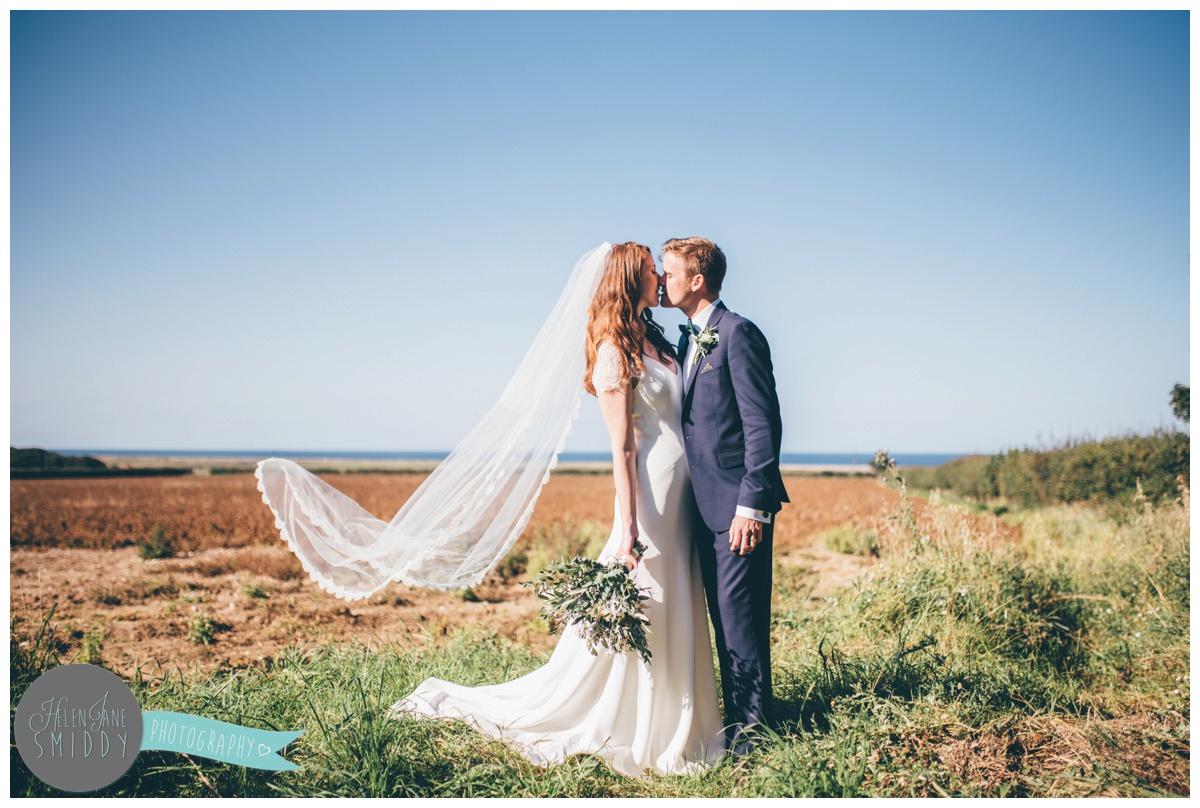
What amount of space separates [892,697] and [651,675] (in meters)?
1.46

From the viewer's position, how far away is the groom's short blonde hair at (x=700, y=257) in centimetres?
367

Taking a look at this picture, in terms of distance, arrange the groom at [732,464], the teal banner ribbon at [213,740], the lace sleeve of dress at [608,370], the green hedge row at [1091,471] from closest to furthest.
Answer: the teal banner ribbon at [213,740]
the groom at [732,464]
the lace sleeve of dress at [608,370]
the green hedge row at [1091,471]

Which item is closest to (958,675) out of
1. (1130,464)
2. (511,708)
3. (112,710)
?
(511,708)

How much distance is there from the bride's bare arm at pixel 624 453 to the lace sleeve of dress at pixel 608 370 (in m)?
0.03

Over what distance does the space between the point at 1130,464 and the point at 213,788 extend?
13.1 meters

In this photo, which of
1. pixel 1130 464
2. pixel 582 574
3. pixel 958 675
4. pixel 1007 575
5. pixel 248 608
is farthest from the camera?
pixel 1130 464

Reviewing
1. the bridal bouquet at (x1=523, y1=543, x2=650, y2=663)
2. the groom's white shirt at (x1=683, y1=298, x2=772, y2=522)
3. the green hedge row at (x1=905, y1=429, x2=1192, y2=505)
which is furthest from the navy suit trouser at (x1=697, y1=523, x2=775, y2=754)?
the green hedge row at (x1=905, y1=429, x2=1192, y2=505)

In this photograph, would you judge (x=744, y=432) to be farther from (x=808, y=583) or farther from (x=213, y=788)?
(x=808, y=583)

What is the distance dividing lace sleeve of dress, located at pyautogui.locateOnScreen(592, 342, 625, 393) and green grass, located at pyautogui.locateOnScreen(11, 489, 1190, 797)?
1828 millimetres

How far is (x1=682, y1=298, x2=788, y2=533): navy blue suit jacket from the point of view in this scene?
11.0 feet

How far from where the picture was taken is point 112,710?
3230mm

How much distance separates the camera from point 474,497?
4.02 meters

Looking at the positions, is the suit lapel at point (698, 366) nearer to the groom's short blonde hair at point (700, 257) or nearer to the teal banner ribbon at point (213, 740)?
the groom's short blonde hair at point (700, 257)

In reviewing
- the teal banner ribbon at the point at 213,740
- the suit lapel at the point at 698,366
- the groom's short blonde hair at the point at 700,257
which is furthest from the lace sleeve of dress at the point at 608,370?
the teal banner ribbon at the point at 213,740
